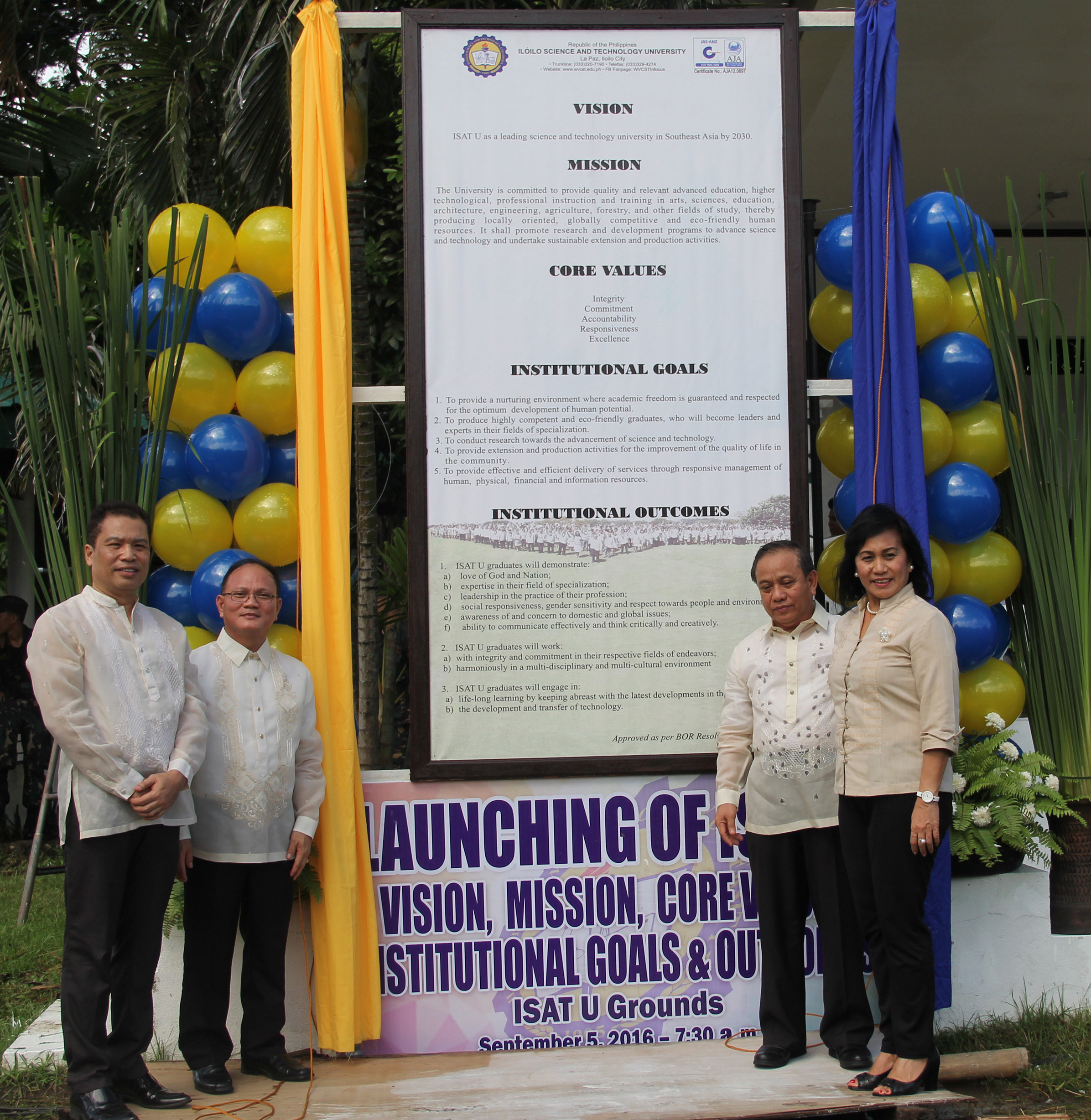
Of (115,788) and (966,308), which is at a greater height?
(966,308)

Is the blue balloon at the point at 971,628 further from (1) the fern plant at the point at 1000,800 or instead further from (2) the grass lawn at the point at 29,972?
(2) the grass lawn at the point at 29,972

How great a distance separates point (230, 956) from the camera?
10.8 feet

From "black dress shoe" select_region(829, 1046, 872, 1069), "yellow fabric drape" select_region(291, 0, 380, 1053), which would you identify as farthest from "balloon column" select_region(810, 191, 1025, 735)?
"yellow fabric drape" select_region(291, 0, 380, 1053)

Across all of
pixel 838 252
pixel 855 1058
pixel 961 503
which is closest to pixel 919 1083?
pixel 855 1058

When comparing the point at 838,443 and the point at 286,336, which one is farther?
the point at 838,443

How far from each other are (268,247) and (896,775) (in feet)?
8.67

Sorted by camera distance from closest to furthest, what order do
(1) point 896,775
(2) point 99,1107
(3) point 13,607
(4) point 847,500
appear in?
(2) point 99,1107
(1) point 896,775
(4) point 847,500
(3) point 13,607

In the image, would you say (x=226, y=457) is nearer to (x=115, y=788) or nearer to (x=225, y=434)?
(x=225, y=434)

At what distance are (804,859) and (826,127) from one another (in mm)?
6694

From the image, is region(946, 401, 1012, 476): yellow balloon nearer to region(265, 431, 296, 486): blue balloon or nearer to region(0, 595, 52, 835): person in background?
region(265, 431, 296, 486): blue balloon

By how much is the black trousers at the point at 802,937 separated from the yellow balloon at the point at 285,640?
157 cm

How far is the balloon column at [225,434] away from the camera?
3596 mm

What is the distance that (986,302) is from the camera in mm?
3764

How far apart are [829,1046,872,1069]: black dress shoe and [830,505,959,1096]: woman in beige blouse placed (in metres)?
0.12
